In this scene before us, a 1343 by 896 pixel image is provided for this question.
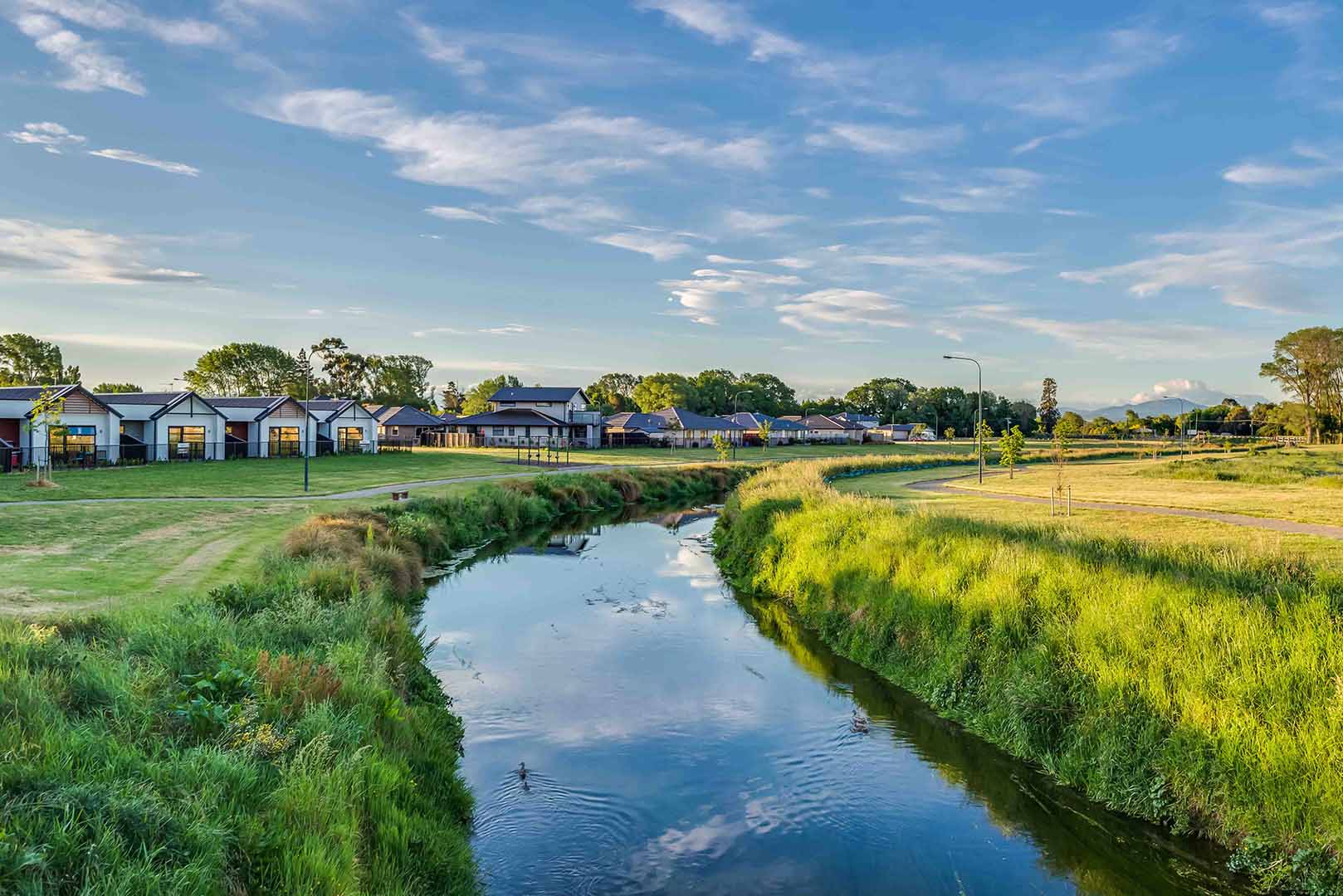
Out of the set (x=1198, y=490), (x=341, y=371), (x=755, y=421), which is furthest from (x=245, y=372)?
(x=1198, y=490)

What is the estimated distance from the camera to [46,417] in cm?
3997

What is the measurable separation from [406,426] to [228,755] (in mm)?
94666

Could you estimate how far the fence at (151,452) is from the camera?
147 ft

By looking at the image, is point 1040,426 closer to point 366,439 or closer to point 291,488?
point 366,439

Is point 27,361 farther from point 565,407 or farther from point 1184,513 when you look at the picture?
point 1184,513

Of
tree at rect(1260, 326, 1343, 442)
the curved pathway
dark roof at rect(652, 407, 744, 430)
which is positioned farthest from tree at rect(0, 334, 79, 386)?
tree at rect(1260, 326, 1343, 442)

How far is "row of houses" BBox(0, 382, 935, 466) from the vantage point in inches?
1868

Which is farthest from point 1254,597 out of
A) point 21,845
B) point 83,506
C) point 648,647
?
point 83,506

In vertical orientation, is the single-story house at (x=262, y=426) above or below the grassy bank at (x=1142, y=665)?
above

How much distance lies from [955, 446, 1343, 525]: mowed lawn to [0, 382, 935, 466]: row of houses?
36216mm

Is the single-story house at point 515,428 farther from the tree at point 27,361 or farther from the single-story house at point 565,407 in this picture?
the tree at point 27,361

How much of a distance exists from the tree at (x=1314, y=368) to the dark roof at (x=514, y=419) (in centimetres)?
10159

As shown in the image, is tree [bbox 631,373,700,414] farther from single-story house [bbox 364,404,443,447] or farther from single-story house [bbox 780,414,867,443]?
single-story house [bbox 364,404,443,447]

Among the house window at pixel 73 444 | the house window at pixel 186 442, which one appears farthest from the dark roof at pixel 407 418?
the house window at pixel 73 444
